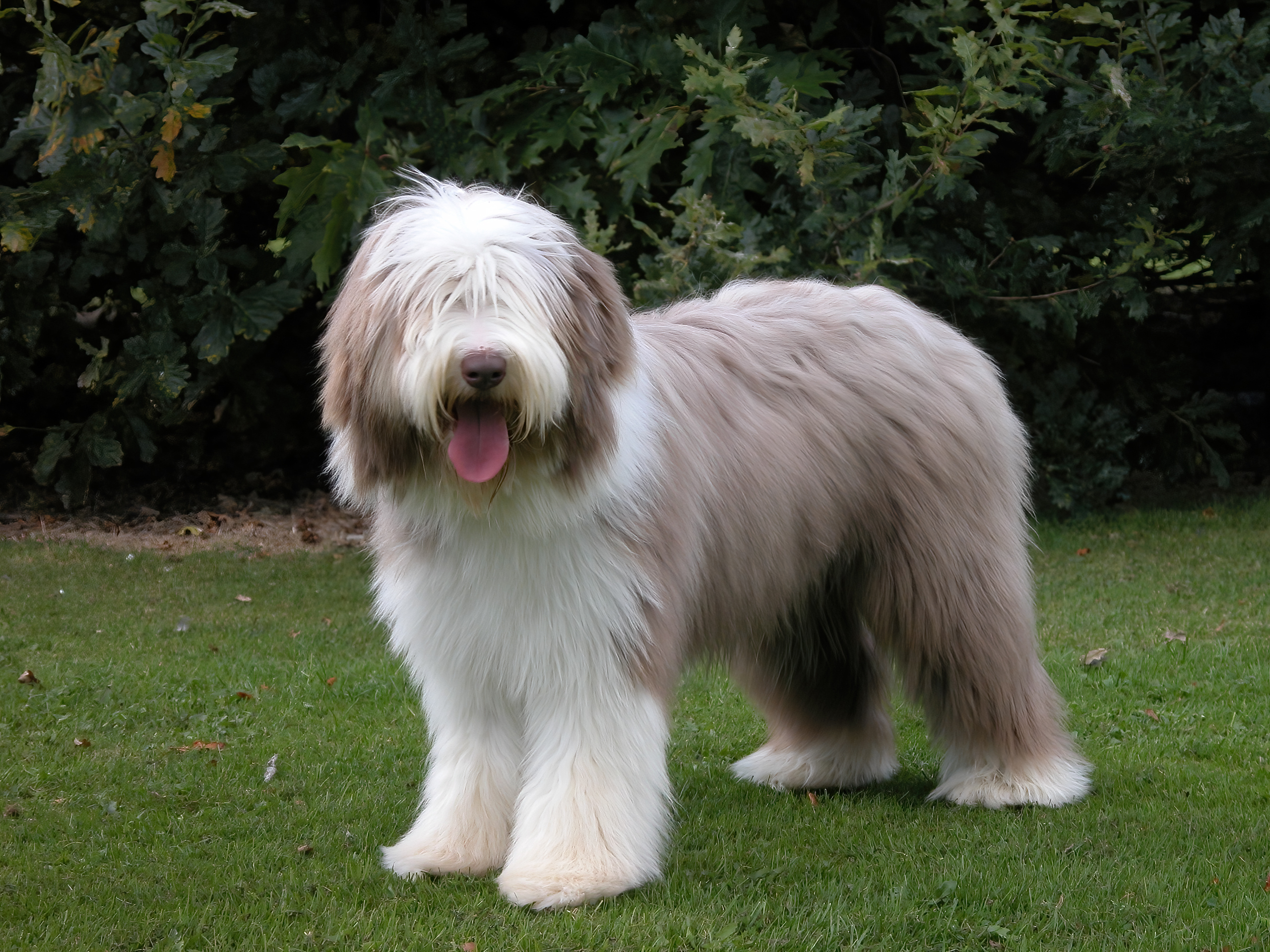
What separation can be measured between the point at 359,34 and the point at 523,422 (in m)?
6.75

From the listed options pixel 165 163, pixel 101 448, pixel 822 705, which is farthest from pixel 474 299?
pixel 101 448

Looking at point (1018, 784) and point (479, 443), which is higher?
point (479, 443)

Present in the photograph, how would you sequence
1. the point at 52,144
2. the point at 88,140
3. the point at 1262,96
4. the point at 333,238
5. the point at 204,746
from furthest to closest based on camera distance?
the point at 333,238, the point at 1262,96, the point at 88,140, the point at 52,144, the point at 204,746

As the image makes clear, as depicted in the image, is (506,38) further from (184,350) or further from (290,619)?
(290,619)

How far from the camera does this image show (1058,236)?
9031 millimetres

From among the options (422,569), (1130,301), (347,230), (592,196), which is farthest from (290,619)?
(1130,301)

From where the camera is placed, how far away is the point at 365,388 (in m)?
3.60

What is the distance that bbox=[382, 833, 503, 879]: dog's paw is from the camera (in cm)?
411

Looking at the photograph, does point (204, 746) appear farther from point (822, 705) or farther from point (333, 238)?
point (333, 238)

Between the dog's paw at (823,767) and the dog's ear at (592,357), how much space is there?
199cm

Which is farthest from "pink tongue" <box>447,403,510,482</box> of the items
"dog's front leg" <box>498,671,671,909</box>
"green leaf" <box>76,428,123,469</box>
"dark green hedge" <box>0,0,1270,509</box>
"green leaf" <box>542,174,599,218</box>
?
"green leaf" <box>76,428,123,469</box>

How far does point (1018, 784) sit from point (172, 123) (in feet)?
19.3

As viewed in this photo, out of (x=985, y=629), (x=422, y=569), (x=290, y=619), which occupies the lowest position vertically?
(x=290, y=619)

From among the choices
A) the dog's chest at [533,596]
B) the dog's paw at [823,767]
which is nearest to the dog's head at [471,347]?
the dog's chest at [533,596]
